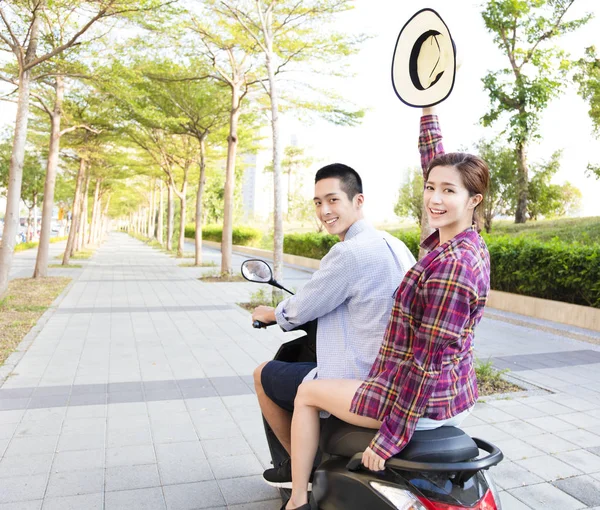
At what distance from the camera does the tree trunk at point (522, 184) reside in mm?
20406

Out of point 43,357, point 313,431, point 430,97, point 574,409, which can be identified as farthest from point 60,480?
point 574,409

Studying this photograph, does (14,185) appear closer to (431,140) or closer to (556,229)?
(431,140)

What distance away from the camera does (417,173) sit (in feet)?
87.1

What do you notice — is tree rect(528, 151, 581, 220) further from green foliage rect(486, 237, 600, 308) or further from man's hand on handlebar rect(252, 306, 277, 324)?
man's hand on handlebar rect(252, 306, 277, 324)

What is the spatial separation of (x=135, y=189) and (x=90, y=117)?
28449mm

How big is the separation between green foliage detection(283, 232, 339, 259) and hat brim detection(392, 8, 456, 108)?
49.8ft

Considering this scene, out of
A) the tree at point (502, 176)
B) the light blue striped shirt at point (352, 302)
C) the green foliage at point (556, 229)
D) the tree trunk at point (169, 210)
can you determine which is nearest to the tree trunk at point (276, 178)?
the green foliage at point (556, 229)

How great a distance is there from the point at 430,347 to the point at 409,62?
1638 mm

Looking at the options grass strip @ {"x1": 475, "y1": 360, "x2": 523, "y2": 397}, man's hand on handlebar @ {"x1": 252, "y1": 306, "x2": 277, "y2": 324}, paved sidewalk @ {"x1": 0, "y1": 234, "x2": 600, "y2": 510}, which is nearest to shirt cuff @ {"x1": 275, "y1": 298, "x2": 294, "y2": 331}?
man's hand on handlebar @ {"x1": 252, "y1": 306, "x2": 277, "y2": 324}

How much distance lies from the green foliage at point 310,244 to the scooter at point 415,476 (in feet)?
52.5

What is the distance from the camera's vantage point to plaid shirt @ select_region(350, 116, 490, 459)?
177cm

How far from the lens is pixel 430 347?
5.83ft

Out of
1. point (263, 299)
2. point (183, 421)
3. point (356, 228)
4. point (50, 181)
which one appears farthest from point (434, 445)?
point (50, 181)

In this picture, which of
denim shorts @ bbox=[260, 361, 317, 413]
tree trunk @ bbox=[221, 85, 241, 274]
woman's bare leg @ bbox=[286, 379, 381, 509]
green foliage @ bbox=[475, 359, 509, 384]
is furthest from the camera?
tree trunk @ bbox=[221, 85, 241, 274]
